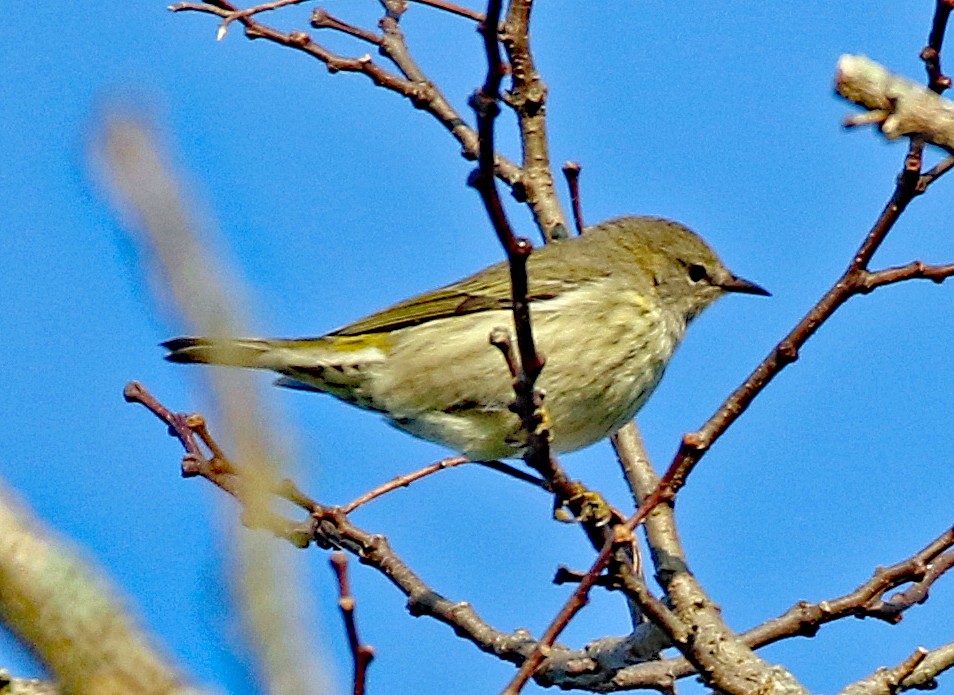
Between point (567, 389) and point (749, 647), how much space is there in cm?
163

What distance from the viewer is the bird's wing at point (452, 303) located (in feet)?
19.8

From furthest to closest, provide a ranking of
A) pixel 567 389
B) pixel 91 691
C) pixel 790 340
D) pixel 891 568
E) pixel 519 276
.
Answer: pixel 567 389 < pixel 891 568 < pixel 790 340 < pixel 519 276 < pixel 91 691

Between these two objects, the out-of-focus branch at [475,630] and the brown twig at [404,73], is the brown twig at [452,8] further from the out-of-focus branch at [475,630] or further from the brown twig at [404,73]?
the out-of-focus branch at [475,630]

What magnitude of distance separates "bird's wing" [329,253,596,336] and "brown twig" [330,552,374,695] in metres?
3.70

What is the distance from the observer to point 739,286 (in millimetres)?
7000

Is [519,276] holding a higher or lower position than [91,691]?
higher

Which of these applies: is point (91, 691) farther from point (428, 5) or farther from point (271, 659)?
point (428, 5)

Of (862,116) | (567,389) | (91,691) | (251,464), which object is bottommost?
(91,691)

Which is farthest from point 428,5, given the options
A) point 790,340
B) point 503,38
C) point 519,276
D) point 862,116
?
point 862,116

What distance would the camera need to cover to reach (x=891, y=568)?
13.6 ft

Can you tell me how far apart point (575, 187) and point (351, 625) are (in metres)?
4.49

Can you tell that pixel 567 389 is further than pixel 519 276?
Yes

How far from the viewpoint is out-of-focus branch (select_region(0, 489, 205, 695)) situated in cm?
89

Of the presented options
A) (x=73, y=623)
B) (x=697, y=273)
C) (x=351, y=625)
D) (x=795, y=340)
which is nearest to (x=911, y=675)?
(x=795, y=340)
